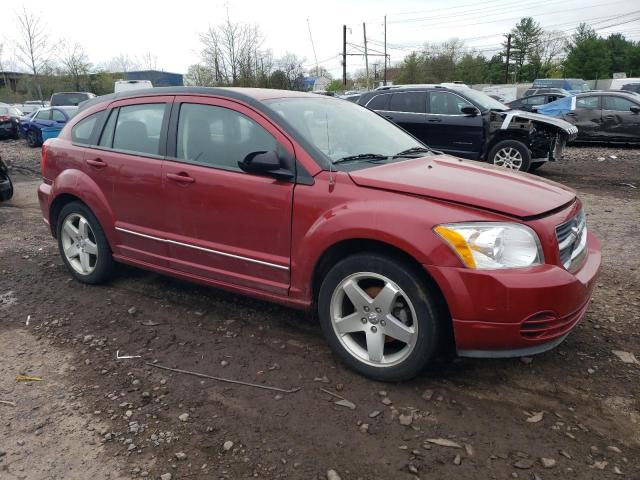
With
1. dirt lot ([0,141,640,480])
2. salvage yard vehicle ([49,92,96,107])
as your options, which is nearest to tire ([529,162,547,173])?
dirt lot ([0,141,640,480])

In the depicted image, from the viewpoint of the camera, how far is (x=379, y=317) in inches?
121

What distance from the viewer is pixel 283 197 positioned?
133 inches

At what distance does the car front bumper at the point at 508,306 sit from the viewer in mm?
2729

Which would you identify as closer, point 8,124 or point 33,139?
point 33,139

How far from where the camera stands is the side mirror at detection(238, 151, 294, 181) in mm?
3336

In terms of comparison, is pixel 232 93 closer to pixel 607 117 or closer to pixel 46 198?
pixel 46 198

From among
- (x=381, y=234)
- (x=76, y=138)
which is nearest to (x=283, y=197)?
(x=381, y=234)

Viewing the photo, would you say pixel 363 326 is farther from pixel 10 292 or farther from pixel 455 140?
pixel 455 140

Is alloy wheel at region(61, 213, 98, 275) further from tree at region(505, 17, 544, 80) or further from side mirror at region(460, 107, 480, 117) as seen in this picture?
tree at region(505, 17, 544, 80)

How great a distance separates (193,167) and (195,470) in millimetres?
2095

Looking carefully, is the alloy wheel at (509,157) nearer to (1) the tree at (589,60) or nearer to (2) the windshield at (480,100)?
(2) the windshield at (480,100)

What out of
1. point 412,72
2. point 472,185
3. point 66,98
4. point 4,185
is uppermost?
point 412,72

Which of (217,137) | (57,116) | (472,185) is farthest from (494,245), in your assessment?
(57,116)

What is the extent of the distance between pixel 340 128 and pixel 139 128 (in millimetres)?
1650
